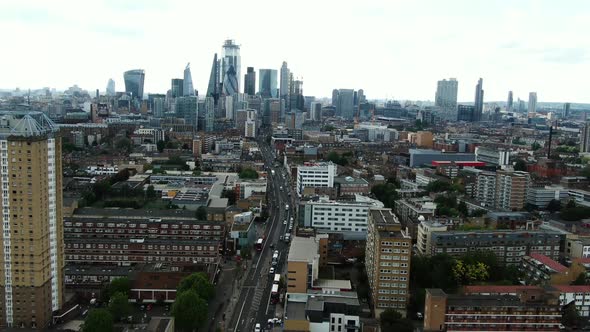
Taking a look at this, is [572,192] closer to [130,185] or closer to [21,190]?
[130,185]

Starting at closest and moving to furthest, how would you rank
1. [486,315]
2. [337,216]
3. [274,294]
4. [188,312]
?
[486,315] < [188,312] < [274,294] < [337,216]

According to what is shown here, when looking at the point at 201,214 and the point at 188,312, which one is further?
the point at 201,214

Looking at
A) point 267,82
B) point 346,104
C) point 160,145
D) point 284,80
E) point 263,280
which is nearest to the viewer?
point 263,280

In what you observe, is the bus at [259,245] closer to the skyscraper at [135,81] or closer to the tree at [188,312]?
the tree at [188,312]

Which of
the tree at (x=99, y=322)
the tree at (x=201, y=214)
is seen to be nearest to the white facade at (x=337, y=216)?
the tree at (x=201, y=214)

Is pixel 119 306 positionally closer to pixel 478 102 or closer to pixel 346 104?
pixel 346 104

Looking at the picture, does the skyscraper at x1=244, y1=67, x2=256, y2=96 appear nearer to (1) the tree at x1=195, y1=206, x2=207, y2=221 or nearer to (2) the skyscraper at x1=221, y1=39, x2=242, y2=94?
(2) the skyscraper at x1=221, y1=39, x2=242, y2=94

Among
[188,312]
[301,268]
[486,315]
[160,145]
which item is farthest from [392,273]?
[160,145]
